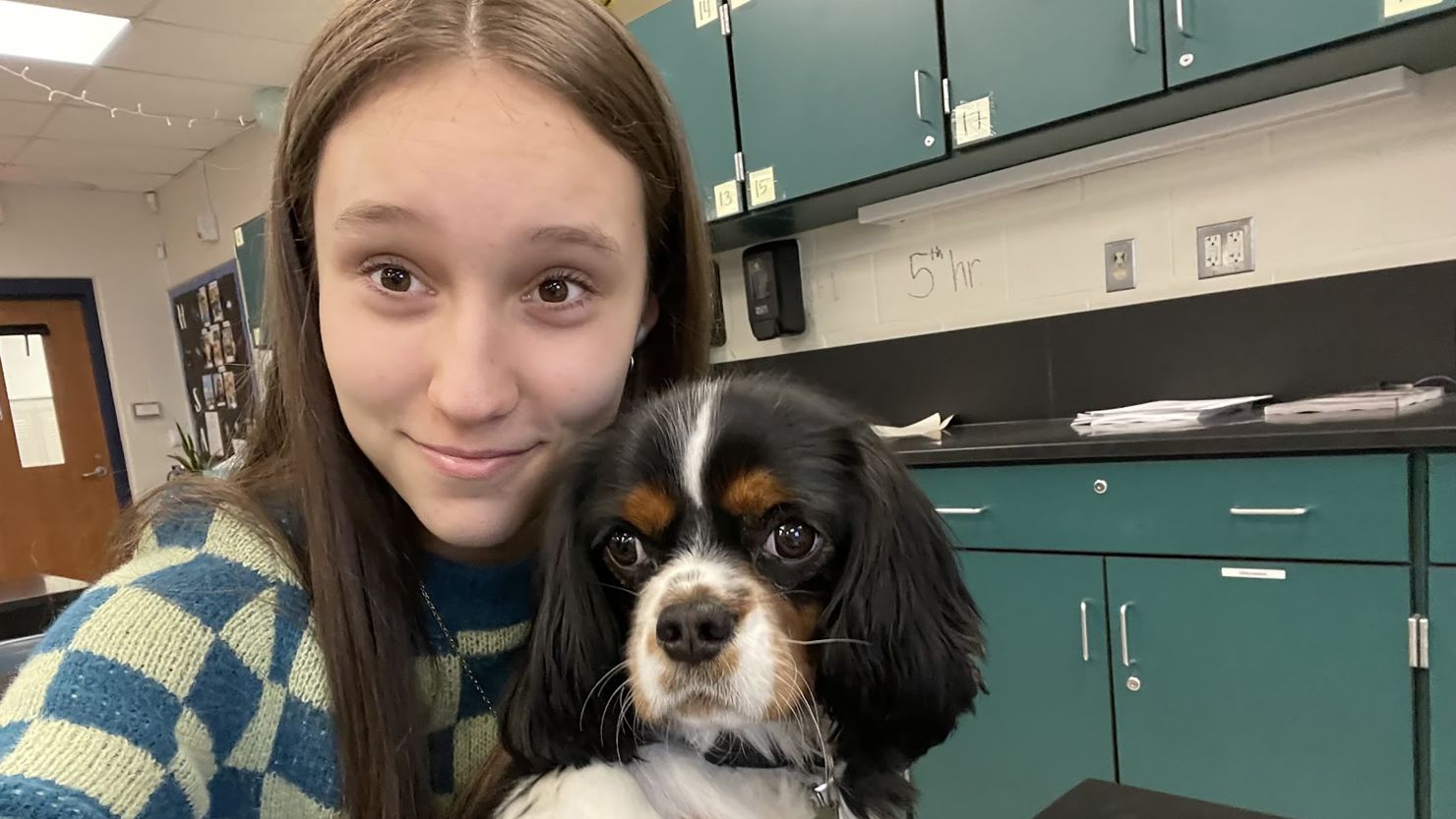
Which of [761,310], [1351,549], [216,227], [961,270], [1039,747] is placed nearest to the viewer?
[1351,549]

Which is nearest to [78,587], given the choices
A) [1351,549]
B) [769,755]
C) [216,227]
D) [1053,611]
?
[769,755]

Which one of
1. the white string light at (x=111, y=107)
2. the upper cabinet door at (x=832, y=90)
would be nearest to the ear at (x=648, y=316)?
the upper cabinet door at (x=832, y=90)

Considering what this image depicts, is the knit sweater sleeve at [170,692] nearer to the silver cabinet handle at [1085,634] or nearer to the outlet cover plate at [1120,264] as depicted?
the silver cabinet handle at [1085,634]

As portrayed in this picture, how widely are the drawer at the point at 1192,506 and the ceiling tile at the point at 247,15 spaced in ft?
10.9

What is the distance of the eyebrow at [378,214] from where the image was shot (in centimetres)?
78

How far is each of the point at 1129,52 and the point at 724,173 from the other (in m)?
1.26

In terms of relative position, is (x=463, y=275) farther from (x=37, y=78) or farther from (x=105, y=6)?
(x=37, y=78)

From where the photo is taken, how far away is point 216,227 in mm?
6008

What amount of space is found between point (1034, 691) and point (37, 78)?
515cm

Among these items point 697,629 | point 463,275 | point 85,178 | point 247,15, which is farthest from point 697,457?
point 85,178

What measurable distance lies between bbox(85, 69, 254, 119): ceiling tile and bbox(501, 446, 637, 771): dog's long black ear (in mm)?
4782

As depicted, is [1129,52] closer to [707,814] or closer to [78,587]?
[707,814]

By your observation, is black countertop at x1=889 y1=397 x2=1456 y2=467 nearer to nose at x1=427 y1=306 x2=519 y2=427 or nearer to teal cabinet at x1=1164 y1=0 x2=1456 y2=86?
teal cabinet at x1=1164 y1=0 x2=1456 y2=86

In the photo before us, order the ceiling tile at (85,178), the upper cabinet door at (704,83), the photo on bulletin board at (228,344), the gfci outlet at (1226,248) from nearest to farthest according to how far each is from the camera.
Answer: the gfci outlet at (1226,248) → the upper cabinet door at (704,83) → the ceiling tile at (85,178) → the photo on bulletin board at (228,344)
